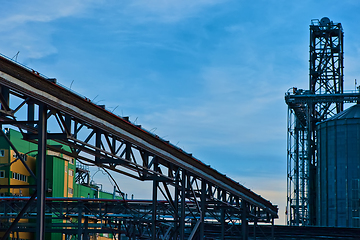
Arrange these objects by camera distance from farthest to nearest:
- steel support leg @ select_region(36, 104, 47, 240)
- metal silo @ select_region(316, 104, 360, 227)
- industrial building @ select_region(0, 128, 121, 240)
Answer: industrial building @ select_region(0, 128, 121, 240) < metal silo @ select_region(316, 104, 360, 227) < steel support leg @ select_region(36, 104, 47, 240)

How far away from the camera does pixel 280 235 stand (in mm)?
60156

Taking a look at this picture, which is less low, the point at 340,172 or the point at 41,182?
the point at 340,172

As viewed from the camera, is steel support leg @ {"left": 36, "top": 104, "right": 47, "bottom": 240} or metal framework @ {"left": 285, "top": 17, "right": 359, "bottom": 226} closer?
steel support leg @ {"left": 36, "top": 104, "right": 47, "bottom": 240}

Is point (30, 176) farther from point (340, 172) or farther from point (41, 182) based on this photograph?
point (41, 182)

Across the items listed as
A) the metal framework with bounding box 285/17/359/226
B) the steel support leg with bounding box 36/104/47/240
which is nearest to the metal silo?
the metal framework with bounding box 285/17/359/226

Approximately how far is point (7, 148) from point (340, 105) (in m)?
38.8

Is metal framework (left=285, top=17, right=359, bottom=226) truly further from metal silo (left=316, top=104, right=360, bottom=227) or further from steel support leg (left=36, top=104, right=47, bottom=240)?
steel support leg (left=36, top=104, right=47, bottom=240)

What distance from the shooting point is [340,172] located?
59.7m

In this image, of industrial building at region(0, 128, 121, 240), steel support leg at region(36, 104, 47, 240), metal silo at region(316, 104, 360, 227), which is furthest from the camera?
industrial building at region(0, 128, 121, 240)

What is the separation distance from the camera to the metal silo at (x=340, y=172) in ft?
193

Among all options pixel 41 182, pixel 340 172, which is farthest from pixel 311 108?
pixel 41 182

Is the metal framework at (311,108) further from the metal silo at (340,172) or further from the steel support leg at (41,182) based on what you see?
the steel support leg at (41,182)

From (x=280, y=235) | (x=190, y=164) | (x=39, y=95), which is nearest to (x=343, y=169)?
(x=280, y=235)

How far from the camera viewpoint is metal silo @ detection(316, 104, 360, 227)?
5897 cm
